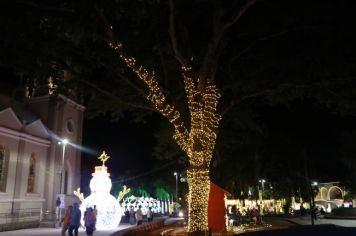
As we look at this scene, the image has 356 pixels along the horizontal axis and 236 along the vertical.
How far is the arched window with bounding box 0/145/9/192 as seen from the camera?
33.3 metres

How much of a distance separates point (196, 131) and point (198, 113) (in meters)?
0.82

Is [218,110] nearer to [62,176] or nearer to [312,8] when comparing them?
[312,8]

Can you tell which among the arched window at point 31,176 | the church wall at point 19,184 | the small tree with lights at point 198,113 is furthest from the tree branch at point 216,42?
the arched window at point 31,176

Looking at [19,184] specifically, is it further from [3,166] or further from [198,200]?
[198,200]

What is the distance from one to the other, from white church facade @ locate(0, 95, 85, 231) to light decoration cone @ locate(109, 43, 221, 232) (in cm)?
1286

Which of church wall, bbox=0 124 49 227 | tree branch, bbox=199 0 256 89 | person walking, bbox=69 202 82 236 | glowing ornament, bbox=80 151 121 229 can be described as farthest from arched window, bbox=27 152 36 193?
tree branch, bbox=199 0 256 89

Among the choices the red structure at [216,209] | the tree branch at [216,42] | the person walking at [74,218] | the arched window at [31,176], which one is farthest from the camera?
the arched window at [31,176]

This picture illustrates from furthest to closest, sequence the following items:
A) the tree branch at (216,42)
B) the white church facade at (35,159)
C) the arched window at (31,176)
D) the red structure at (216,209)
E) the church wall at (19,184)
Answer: the arched window at (31,176) → the white church facade at (35,159) → the church wall at (19,184) → the red structure at (216,209) → the tree branch at (216,42)

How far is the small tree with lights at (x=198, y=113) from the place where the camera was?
17406 millimetres

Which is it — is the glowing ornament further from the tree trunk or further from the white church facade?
the tree trunk

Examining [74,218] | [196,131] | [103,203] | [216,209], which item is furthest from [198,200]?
[103,203]

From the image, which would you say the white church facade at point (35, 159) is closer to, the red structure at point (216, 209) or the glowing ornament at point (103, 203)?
the glowing ornament at point (103, 203)

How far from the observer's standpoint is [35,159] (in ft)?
126

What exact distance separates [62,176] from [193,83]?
26642mm
